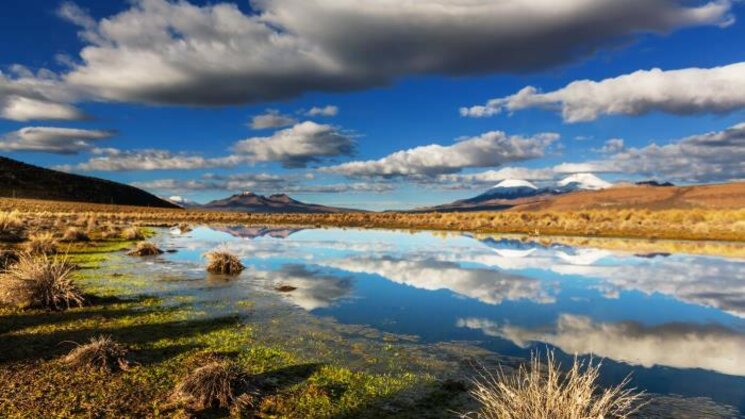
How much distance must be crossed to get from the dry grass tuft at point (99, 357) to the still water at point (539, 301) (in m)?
5.16

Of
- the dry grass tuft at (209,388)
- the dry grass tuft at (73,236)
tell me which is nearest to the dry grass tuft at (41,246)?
the dry grass tuft at (73,236)

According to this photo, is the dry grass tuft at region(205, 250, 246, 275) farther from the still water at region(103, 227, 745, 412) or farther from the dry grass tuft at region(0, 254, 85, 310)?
the dry grass tuft at region(0, 254, 85, 310)

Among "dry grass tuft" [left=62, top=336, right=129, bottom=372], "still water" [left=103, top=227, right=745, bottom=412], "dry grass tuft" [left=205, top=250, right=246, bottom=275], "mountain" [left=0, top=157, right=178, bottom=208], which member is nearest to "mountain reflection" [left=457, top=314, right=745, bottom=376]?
"still water" [left=103, top=227, right=745, bottom=412]

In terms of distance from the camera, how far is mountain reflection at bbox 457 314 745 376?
35.5ft

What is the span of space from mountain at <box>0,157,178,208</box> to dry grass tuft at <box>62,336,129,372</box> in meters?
154

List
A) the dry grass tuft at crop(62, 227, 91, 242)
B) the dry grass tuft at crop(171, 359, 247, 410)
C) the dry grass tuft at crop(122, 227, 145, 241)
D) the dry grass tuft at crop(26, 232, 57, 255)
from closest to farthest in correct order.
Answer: the dry grass tuft at crop(171, 359, 247, 410)
the dry grass tuft at crop(26, 232, 57, 255)
the dry grass tuft at crop(62, 227, 91, 242)
the dry grass tuft at crop(122, 227, 145, 241)

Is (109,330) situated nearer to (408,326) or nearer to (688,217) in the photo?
(408,326)

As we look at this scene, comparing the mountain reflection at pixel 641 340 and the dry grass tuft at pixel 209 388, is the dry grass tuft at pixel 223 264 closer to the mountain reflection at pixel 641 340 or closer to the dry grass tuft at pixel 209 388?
the mountain reflection at pixel 641 340

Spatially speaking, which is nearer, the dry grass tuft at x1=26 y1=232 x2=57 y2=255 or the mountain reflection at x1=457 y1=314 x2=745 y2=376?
the mountain reflection at x1=457 y1=314 x2=745 y2=376

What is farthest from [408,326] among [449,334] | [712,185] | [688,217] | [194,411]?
[712,185]

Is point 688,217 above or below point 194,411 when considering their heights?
above

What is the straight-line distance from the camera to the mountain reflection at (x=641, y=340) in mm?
10828

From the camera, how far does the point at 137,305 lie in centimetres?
1444

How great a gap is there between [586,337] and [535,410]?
7391mm
